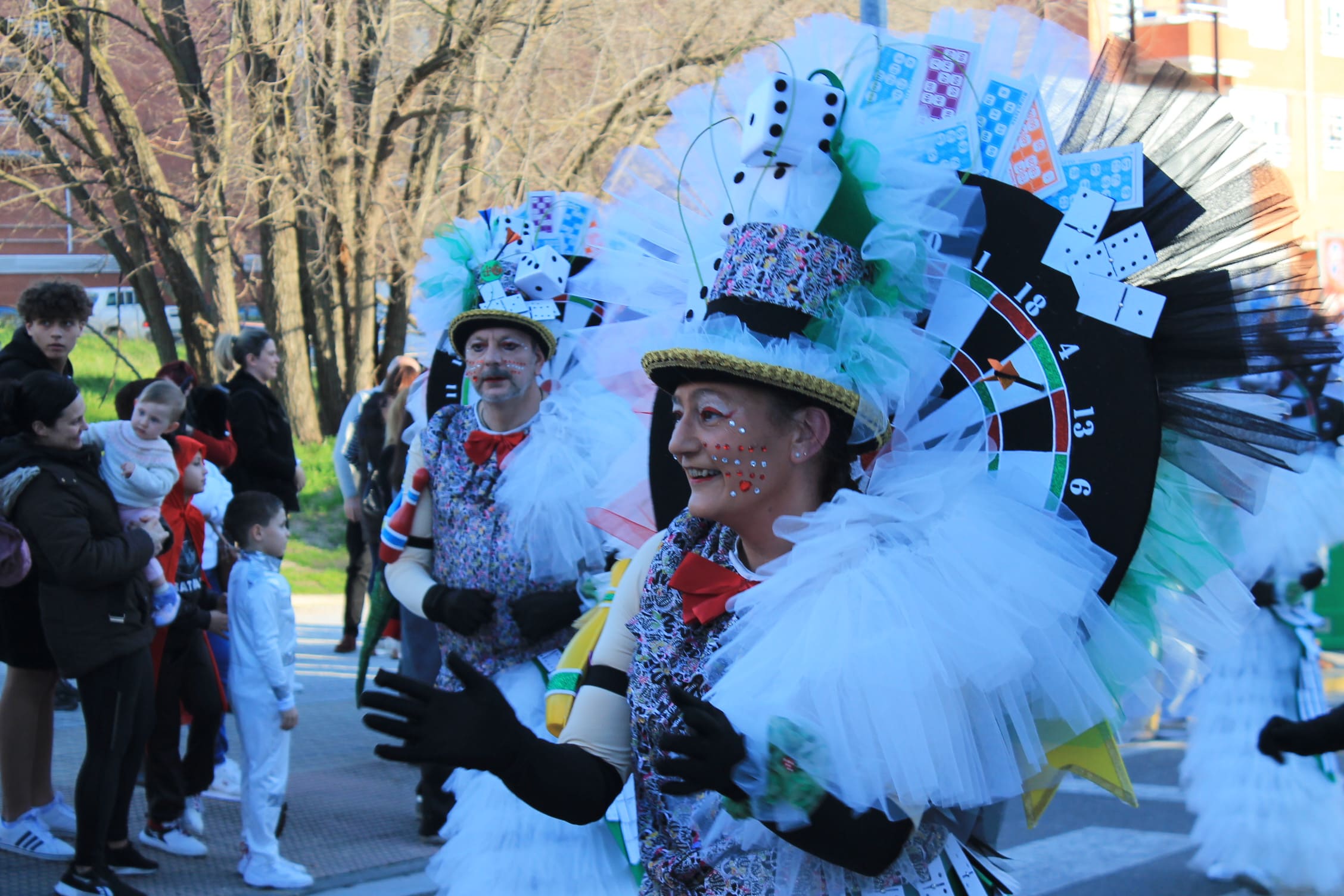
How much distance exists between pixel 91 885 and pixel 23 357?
198cm

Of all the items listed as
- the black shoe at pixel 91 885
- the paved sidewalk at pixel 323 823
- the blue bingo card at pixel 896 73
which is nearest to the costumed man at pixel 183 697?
the paved sidewalk at pixel 323 823

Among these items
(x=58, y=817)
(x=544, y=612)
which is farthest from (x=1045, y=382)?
(x=58, y=817)

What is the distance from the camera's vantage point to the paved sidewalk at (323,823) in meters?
4.89

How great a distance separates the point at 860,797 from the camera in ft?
6.00

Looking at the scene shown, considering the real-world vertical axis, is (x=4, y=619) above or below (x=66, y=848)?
above

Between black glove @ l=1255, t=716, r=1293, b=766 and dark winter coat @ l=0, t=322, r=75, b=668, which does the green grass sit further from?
black glove @ l=1255, t=716, r=1293, b=766

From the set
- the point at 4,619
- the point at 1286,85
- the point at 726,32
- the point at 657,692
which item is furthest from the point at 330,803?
the point at 1286,85

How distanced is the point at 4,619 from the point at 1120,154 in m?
4.06

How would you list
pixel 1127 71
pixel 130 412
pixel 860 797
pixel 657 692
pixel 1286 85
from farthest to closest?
1. pixel 1286 85
2. pixel 130 412
3. pixel 1127 71
4. pixel 657 692
5. pixel 860 797

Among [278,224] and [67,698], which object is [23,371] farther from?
[278,224]

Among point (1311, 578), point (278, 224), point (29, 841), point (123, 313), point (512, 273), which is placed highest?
point (123, 313)

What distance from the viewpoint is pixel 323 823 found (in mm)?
5809

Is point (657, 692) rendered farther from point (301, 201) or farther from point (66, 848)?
point (301, 201)

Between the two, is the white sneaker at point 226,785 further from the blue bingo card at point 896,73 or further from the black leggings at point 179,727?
the blue bingo card at point 896,73
